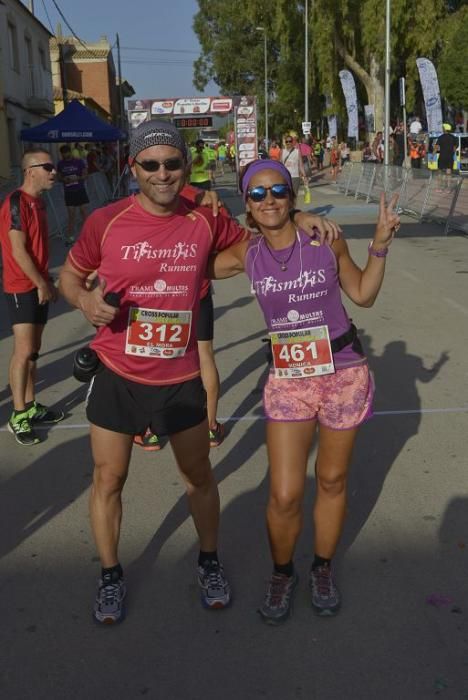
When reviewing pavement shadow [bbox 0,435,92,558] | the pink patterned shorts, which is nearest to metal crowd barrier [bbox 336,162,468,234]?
pavement shadow [bbox 0,435,92,558]

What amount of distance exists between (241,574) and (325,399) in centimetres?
102

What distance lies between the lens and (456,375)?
650cm

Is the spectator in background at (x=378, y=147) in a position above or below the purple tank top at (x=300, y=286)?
above

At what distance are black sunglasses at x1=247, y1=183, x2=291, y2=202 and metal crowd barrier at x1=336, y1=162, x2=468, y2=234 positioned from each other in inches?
492

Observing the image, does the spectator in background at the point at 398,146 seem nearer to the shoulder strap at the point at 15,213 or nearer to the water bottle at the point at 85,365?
the shoulder strap at the point at 15,213

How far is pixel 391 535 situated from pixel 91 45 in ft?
231

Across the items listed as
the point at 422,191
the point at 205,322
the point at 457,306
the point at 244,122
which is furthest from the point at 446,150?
the point at 205,322

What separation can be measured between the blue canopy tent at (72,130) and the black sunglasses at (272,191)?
1838 centimetres

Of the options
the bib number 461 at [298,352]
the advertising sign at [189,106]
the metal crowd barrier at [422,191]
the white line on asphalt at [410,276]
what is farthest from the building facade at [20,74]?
the bib number 461 at [298,352]

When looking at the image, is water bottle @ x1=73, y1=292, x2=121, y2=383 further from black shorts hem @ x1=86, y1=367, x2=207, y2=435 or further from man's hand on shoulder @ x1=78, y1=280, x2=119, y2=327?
man's hand on shoulder @ x1=78, y1=280, x2=119, y2=327

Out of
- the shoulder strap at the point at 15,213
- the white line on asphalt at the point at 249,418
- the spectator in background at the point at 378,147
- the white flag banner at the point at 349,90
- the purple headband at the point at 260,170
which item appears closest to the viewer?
the purple headband at the point at 260,170

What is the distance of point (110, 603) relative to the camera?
3.20 m

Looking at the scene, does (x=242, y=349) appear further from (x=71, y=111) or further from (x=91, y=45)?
(x=91, y=45)

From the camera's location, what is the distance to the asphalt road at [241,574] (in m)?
2.83
